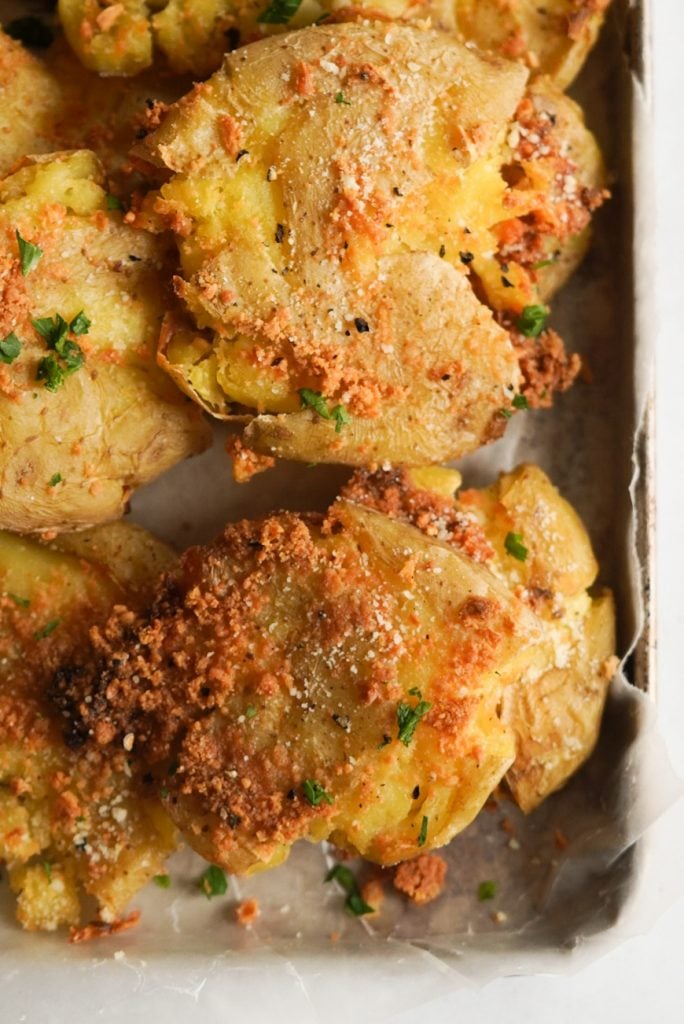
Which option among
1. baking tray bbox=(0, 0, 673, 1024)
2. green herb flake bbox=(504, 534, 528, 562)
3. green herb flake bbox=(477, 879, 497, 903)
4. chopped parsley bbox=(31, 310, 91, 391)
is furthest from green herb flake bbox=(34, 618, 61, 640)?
green herb flake bbox=(477, 879, 497, 903)

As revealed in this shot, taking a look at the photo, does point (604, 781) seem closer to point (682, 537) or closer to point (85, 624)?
point (682, 537)

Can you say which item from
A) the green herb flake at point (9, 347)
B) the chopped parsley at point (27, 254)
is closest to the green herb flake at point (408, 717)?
the green herb flake at point (9, 347)

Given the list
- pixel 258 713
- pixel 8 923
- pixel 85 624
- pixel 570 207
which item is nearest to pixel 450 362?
pixel 570 207

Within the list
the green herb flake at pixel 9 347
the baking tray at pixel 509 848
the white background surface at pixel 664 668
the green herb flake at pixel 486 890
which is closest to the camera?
the green herb flake at pixel 9 347

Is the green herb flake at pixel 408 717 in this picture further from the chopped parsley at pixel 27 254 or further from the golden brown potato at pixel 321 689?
the chopped parsley at pixel 27 254

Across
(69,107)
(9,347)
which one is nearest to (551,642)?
(9,347)

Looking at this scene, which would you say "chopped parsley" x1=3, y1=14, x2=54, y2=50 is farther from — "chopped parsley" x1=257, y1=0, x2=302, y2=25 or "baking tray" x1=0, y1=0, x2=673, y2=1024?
"baking tray" x1=0, y1=0, x2=673, y2=1024
